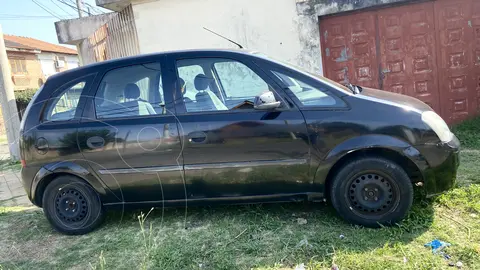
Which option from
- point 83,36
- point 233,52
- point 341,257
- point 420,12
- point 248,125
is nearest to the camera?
point 341,257

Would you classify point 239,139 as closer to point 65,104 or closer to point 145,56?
point 145,56

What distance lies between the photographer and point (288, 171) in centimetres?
342

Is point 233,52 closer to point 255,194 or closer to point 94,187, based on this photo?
point 255,194

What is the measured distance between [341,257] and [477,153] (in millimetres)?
3824

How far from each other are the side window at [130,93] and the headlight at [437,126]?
2359 millimetres

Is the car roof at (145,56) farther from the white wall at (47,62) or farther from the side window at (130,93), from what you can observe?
the white wall at (47,62)

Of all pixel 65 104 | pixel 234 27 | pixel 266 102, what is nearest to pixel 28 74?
pixel 234 27

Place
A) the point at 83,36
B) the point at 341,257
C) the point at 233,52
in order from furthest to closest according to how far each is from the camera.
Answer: the point at 83,36
the point at 233,52
the point at 341,257

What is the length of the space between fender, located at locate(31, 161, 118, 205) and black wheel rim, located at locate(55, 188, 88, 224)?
0.65 feet

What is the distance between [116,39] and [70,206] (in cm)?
556

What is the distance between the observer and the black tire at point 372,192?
3.26 meters

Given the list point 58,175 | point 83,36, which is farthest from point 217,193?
point 83,36

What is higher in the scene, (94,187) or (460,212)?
(94,187)

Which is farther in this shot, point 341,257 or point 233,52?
point 233,52
